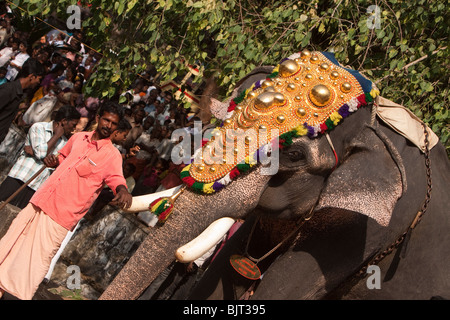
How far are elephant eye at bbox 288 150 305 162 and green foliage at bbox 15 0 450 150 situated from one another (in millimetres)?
1933

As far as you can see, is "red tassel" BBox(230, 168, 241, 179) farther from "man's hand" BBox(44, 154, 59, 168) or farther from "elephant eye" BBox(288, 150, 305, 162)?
"man's hand" BBox(44, 154, 59, 168)

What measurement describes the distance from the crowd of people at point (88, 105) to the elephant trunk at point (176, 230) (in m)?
2.26

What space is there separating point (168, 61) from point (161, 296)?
2.22 meters

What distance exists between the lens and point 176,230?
269 cm

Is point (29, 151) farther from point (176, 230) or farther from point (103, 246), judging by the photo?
point (176, 230)

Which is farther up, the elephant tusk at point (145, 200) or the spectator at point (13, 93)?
the elephant tusk at point (145, 200)

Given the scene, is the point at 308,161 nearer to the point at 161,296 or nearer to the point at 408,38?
the point at 408,38

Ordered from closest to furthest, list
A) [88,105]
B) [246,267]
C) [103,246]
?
[246,267], [103,246], [88,105]

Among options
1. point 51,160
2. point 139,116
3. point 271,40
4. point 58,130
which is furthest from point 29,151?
point 271,40

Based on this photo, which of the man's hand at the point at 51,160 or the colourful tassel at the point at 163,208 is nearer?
the colourful tassel at the point at 163,208

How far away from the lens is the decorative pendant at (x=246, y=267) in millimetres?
3270

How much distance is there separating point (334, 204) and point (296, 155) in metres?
0.34

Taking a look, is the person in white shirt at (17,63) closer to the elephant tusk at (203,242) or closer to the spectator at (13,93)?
the spectator at (13,93)

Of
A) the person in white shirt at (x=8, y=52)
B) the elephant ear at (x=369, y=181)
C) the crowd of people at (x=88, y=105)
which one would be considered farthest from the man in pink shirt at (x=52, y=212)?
the person in white shirt at (x=8, y=52)
